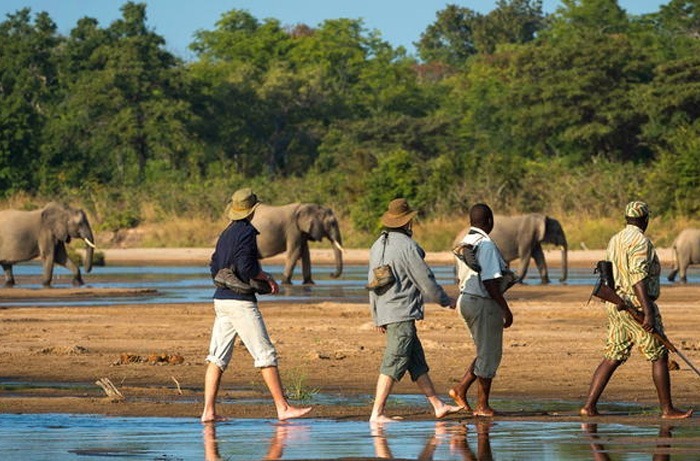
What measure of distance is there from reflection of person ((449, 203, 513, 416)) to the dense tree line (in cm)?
3729

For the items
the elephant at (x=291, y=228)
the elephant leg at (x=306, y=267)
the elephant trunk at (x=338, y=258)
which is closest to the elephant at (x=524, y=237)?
the elephant trunk at (x=338, y=258)

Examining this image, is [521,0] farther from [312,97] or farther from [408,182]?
[408,182]

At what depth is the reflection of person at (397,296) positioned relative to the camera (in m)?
11.4

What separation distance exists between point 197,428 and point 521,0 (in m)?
118

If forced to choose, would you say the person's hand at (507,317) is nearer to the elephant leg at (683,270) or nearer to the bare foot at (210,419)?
the bare foot at (210,419)

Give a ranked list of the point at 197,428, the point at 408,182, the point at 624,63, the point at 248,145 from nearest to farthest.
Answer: the point at 197,428 < the point at 408,182 < the point at 624,63 < the point at 248,145

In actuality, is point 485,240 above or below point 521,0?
below

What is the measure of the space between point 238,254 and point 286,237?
26.0 meters

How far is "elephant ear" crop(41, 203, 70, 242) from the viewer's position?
114ft

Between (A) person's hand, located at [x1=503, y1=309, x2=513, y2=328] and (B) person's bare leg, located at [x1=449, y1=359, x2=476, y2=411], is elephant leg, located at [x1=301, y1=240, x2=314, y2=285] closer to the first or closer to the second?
(B) person's bare leg, located at [x1=449, y1=359, x2=476, y2=411]

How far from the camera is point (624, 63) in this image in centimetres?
6725

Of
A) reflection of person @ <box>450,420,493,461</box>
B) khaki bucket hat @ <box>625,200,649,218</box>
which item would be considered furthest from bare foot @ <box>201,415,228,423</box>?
khaki bucket hat @ <box>625,200,649,218</box>

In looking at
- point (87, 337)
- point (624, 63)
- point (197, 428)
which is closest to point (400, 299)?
point (197, 428)

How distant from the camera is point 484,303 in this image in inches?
462
